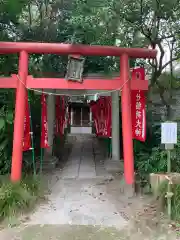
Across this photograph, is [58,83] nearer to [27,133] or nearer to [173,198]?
[27,133]

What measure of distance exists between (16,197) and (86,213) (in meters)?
1.50

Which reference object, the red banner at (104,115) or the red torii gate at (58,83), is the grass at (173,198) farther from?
the red banner at (104,115)

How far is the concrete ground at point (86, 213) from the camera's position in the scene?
4.88 m

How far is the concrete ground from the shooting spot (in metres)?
4.88

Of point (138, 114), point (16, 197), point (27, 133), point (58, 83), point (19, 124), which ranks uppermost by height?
point (58, 83)

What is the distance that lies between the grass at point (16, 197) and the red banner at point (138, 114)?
9.49 ft

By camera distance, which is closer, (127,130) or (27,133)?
(127,130)

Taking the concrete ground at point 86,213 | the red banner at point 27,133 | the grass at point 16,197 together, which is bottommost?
the concrete ground at point 86,213

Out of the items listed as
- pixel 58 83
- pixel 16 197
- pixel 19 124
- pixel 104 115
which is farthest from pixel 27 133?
pixel 104 115

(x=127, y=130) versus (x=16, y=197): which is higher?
(x=127, y=130)

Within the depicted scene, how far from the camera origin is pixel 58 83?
6453 millimetres

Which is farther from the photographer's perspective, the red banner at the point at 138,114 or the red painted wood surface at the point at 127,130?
the red banner at the point at 138,114

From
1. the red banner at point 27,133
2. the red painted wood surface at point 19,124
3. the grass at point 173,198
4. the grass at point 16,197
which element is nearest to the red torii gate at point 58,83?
the red painted wood surface at point 19,124

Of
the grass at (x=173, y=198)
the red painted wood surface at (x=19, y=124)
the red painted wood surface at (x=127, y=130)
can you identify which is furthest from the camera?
the red painted wood surface at (x=127, y=130)
